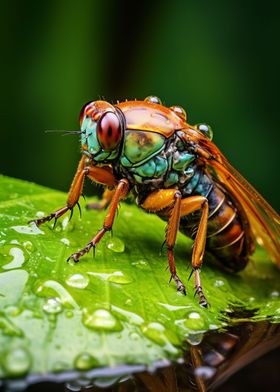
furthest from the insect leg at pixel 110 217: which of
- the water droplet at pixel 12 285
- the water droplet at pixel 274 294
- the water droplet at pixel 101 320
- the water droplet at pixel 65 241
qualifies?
the water droplet at pixel 274 294

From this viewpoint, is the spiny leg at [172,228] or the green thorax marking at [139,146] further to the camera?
the green thorax marking at [139,146]

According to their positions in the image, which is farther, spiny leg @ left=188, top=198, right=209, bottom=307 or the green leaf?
spiny leg @ left=188, top=198, right=209, bottom=307

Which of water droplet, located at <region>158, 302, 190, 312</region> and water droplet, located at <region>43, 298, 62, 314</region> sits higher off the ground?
water droplet, located at <region>43, 298, 62, 314</region>

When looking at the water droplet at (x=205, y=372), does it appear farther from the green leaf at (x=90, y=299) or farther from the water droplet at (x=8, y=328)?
the water droplet at (x=8, y=328)

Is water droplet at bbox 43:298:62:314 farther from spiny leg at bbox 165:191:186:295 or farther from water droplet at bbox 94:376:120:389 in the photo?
spiny leg at bbox 165:191:186:295

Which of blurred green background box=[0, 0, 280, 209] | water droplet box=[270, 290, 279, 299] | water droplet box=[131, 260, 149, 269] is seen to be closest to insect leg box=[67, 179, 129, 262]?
water droplet box=[131, 260, 149, 269]

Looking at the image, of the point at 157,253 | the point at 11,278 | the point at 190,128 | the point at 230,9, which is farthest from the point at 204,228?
the point at 230,9

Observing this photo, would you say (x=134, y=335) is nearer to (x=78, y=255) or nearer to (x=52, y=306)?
(x=52, y=306)
